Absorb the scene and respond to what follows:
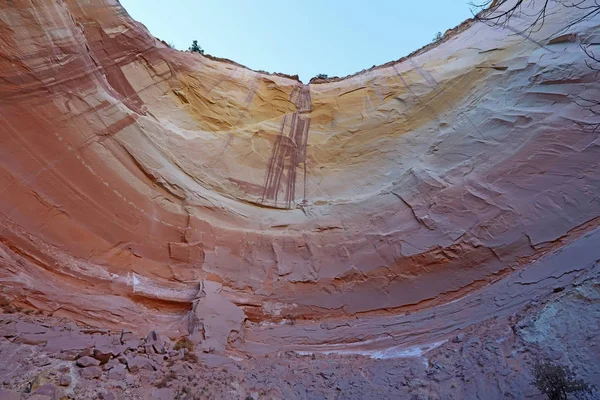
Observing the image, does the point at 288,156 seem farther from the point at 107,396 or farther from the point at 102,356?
the point at 107,396

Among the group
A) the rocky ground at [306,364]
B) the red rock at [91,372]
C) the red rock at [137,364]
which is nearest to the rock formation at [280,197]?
the rocky ground at [306,364]

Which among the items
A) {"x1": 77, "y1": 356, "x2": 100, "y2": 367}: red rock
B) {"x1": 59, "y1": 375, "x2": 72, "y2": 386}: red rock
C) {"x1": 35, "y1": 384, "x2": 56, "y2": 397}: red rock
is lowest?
{"x1": 35, "y1": 384, "x2": 56, "y2": 397}: red rock

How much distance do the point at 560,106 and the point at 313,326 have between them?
5863mm

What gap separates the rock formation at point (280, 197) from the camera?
6043 millimetres

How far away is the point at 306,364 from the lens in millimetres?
5668

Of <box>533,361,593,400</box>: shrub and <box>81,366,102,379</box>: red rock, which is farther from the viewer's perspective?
<box>533,361,593,400</box>: shrub

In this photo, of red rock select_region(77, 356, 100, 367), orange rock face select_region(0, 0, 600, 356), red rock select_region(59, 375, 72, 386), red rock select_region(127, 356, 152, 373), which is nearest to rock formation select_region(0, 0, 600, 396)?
orange rock face select_region(0, 0, 600, 356)

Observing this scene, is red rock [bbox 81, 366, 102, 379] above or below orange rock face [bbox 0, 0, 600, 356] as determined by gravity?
below

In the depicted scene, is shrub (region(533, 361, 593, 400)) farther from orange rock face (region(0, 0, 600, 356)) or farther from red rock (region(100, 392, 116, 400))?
red rock (region(100, 392, 116, 400))

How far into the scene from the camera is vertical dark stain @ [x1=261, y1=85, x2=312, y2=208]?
8.12m

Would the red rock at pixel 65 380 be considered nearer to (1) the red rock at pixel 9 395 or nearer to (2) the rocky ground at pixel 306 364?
(2) the rocky ground at pixel 306 364

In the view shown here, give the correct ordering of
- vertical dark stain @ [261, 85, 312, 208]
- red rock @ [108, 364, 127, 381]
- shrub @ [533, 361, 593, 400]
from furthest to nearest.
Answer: vertical dark stain @ [261, 85, 312, 208] < shrub @ [533, 361, 593, 400] < red rock @ [108, 364, 127, 381]

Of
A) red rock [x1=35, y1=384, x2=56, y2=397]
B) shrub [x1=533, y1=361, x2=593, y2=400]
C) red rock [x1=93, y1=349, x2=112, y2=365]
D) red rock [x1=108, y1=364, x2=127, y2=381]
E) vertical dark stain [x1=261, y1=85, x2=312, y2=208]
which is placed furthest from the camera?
vertical dark stain [x1=261, y1=85, x2=312, y2=208]

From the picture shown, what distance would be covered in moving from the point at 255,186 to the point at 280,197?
21.5 inches
